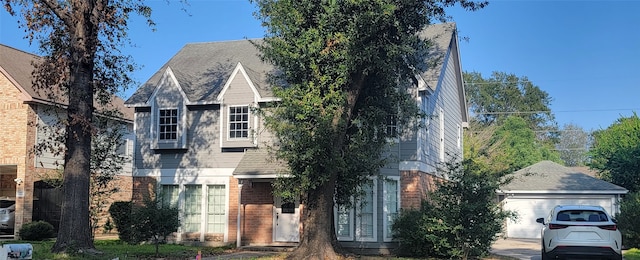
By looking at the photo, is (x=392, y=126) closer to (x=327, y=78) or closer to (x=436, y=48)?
(x=327, y=78)

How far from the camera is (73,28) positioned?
55.0ft

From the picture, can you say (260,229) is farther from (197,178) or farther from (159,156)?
(159,156)

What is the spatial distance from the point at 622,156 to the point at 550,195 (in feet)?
14.5

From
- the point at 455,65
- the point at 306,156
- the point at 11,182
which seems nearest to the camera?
the point at 306,156

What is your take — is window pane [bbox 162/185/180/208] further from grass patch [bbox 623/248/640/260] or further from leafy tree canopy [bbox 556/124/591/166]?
leafy tree canopy [bbox 556/124/591/166]

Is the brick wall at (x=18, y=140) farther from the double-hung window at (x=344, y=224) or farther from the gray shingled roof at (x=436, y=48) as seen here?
the gray shingled roof at (x=436, y=48)

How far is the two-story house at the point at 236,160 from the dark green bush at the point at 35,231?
4766 mm

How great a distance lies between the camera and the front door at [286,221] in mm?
22562

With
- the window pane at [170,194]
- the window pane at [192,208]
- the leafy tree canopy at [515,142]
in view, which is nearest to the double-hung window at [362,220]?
the window pane at [192,208]

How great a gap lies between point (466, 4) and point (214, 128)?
1101 centimetres

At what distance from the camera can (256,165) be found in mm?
22016

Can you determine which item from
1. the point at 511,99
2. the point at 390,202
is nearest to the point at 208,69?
the point at 390,202

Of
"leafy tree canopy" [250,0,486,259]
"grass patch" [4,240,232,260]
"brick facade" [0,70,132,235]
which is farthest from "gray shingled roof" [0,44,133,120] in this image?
"leafy tree canopy" [250,0,486,259]

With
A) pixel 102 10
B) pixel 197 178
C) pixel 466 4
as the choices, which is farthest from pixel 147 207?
pixel 466 4
